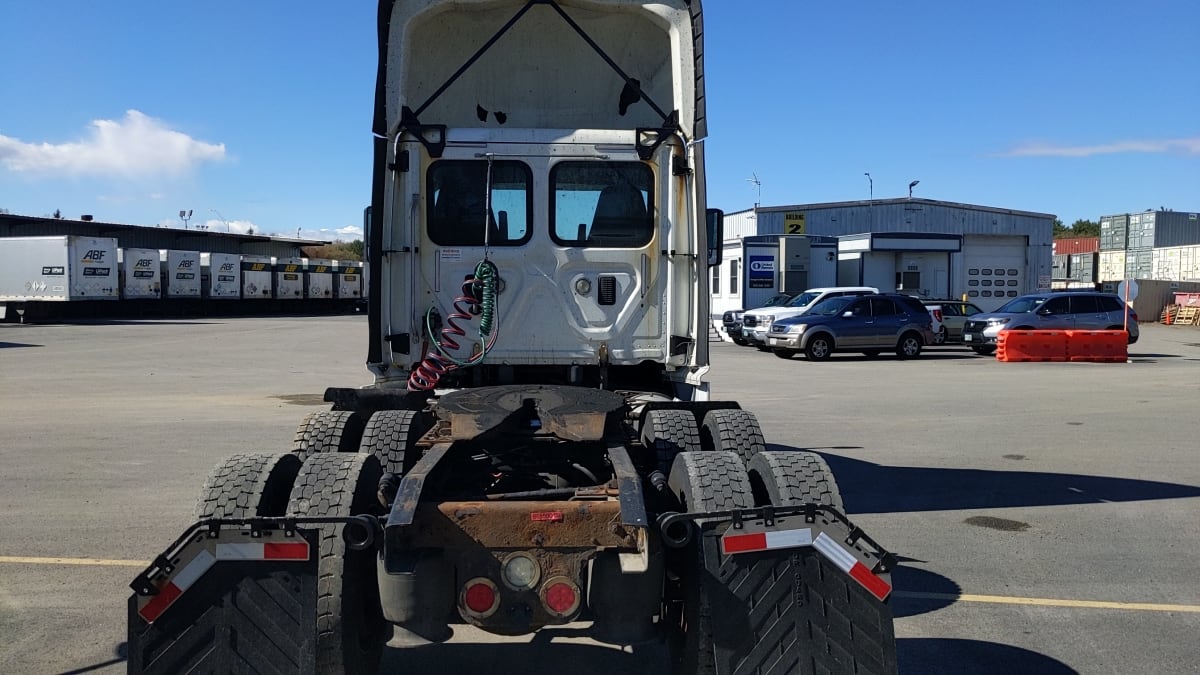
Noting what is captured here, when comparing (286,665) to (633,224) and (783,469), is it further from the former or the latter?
(633,224)

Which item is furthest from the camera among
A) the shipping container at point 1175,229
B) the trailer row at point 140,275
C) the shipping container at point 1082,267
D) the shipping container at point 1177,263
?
the shipping container at point 1082,267

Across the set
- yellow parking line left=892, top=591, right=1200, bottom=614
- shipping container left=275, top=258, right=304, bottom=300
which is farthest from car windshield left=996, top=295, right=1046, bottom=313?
shipping container left=275, top=258, right=304, bottom=300

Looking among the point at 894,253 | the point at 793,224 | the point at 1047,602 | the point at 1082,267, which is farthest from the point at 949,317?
the point at 1082,267

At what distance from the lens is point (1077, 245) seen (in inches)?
3081

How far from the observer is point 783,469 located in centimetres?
404

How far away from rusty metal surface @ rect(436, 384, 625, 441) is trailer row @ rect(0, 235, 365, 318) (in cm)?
3185

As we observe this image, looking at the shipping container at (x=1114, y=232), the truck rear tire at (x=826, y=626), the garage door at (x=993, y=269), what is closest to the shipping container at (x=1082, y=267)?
the shipping container at (x=1114, y=232)

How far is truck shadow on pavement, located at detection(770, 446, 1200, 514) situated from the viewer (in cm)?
819

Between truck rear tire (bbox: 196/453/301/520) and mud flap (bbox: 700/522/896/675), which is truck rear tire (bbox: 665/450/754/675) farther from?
truck rear tire (bbox: 196/453/301/520)

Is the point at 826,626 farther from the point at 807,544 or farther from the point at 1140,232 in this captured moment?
the point at 1140,232

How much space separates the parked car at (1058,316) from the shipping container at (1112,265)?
38.9m

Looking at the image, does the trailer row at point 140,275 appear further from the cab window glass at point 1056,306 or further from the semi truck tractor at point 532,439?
the semi truck tractor at point 532,439

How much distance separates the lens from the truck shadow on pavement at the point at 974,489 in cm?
819

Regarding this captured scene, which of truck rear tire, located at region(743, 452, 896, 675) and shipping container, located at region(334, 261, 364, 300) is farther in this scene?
shipping container, located at region(334, 261, 364, 300)
